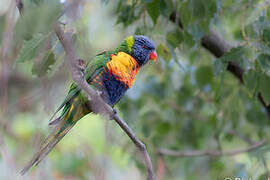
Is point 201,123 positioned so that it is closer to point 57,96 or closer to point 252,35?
point 252,35

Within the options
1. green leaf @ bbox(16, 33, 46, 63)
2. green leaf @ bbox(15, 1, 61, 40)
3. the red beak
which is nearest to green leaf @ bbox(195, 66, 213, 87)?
the red beak

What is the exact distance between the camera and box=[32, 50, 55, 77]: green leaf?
178 cm

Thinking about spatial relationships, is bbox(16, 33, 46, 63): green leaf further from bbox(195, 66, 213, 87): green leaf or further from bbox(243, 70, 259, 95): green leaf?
bbox(195, 66, 213, 87): green leaf

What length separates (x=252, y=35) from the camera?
1972 mm

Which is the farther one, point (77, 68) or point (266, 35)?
point (266, 35)

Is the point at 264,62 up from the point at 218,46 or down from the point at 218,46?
up

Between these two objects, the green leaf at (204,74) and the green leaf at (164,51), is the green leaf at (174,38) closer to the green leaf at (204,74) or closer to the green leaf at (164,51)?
the green leaf at (164,51)

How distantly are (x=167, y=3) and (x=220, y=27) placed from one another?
100 centimetres

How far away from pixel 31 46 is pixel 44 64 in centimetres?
13

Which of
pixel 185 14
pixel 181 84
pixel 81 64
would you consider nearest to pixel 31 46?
pixel 81 64

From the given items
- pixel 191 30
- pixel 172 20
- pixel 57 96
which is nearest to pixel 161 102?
pixel 172 20

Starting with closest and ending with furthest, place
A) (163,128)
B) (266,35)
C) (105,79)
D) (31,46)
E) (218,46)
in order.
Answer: (31,46) < (266,35) < (105,79) < (218,46) < (163,128)

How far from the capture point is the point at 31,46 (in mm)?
1692

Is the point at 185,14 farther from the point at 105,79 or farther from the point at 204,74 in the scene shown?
the point at 204,74
